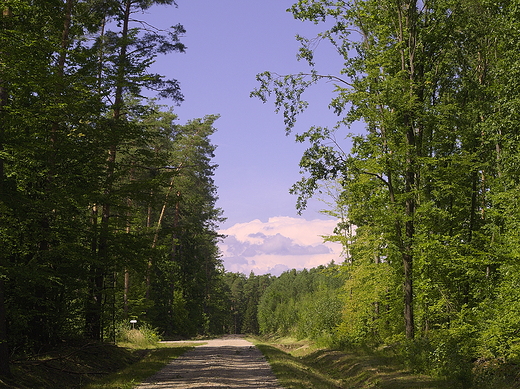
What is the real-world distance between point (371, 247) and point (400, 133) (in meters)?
6.42

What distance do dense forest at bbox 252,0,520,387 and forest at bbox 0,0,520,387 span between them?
86 millimetres

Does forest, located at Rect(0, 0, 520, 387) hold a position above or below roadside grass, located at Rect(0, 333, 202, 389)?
above

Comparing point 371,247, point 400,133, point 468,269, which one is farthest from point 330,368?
point 400,133

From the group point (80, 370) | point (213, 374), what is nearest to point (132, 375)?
point (80, 370)

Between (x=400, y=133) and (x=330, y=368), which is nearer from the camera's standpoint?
(x=400, y=133)

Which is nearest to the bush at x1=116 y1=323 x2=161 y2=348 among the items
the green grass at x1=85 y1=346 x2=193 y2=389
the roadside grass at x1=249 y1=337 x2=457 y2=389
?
the green grass at x1=85 y1=346 x2=193 y2=389

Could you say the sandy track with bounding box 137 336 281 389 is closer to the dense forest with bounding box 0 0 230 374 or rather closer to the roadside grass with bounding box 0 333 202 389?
the roadside grass with bounding box 0 333 202 389

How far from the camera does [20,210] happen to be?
33.3 ft

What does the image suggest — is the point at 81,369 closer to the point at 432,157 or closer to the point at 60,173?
the point at 60,173

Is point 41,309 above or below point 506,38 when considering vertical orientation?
below

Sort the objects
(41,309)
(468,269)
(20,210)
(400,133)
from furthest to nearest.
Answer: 1. (400,133)
2. (468,269)
3. (41,309)
4. (20,210)

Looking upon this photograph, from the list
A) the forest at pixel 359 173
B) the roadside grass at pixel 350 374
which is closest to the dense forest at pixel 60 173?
the forest at pixel 359 173

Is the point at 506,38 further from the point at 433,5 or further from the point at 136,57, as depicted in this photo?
the point at 136,57

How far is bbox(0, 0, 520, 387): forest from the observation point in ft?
37.9
